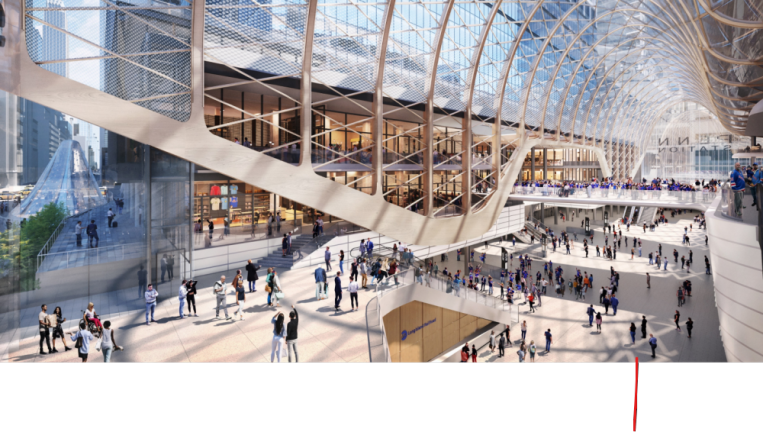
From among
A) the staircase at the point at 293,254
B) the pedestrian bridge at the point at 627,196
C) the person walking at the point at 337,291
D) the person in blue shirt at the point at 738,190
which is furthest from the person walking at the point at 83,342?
the pedestrian bridge at the point at 627,196

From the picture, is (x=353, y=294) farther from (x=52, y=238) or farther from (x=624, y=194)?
(x=624, y=194)

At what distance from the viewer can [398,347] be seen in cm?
1770

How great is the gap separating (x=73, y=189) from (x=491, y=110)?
→ 26.7 metres

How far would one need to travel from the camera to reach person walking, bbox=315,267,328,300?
14.9 meters

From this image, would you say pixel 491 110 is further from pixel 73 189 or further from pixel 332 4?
pixel 73 189

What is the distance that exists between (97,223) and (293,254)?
924cm

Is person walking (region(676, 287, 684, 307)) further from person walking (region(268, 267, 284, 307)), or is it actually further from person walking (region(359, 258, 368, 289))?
person walking (region(268, 267, 284, 307))

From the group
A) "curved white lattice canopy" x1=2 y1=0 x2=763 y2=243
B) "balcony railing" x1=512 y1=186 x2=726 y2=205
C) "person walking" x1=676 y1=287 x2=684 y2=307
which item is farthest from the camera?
"balcony railing" x1=512 y1=186 x2=726 y2=205

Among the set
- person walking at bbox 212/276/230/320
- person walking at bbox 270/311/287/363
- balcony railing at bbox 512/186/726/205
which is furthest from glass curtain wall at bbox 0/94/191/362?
balcony railing at bbox 512/186/726/205

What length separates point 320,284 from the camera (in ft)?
50.8

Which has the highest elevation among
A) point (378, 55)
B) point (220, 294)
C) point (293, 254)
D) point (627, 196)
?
point (378, 55)

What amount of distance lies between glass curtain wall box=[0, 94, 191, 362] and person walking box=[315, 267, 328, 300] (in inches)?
221

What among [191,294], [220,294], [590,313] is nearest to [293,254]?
[191,294]
